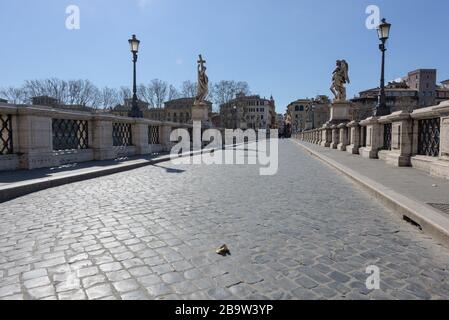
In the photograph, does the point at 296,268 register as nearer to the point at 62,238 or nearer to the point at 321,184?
the point at 62,238

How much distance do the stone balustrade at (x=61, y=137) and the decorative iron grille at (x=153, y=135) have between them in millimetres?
573

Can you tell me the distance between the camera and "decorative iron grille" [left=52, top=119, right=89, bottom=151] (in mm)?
12328

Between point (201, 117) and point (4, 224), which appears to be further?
point (201, 117)

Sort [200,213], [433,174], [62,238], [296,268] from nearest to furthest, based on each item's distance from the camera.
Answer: [296,268] < [62,238] < [200,213] < [433,174]

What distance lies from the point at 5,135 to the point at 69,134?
124 inches

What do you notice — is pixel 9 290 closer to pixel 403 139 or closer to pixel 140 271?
pixel 140 271

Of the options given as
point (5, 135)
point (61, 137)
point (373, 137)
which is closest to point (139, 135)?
point (61, 137)

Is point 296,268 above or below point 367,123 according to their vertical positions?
below

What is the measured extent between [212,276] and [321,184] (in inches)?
246

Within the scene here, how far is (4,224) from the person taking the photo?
15.7 feet

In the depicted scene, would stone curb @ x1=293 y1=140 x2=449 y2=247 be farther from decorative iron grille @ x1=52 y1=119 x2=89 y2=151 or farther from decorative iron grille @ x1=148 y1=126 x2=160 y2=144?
decorative iron grille @ x1=148 y1=126 x2=160 y2=144

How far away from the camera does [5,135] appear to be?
31.8ft
